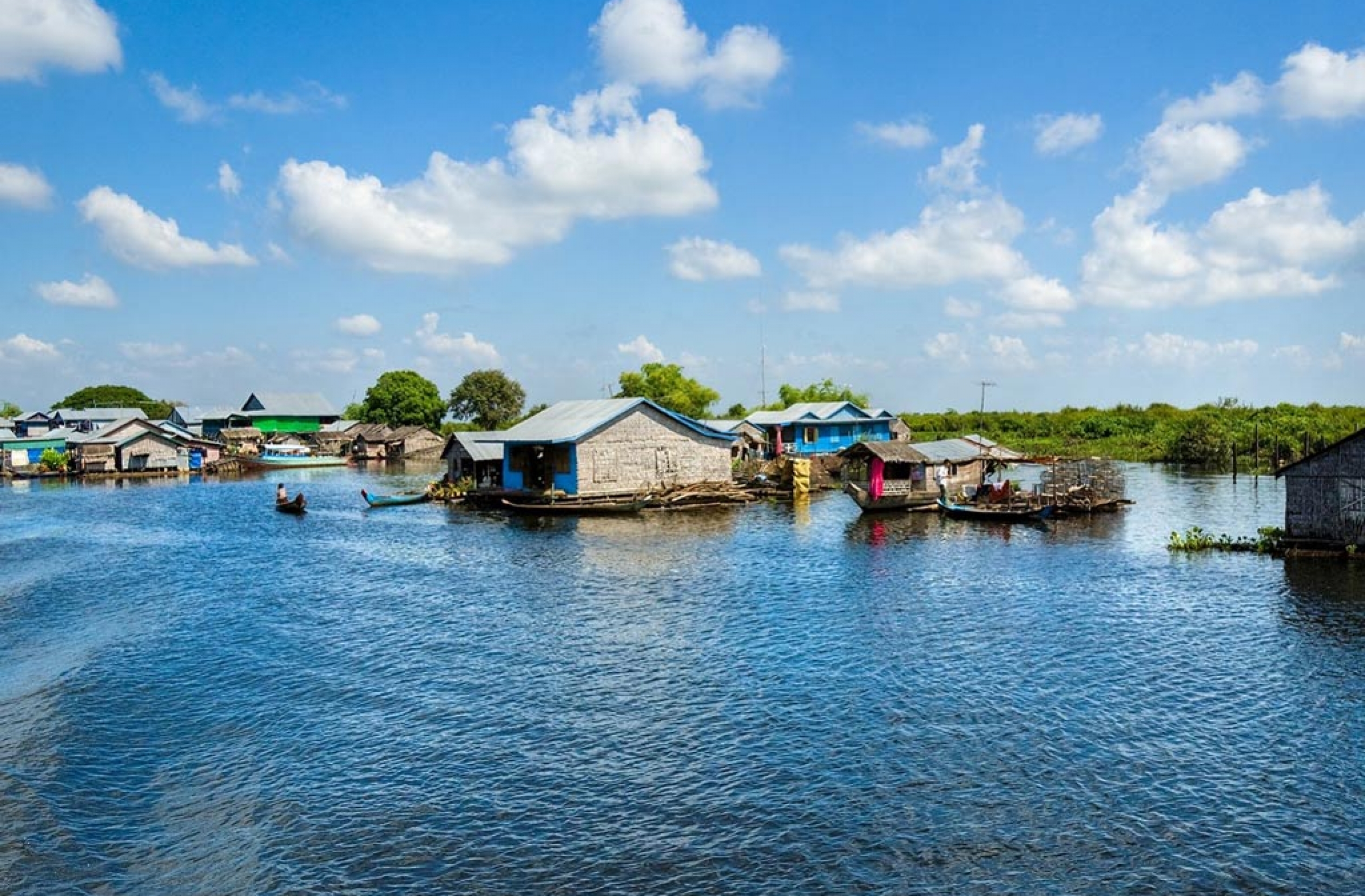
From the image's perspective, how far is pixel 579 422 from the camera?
4903 cm

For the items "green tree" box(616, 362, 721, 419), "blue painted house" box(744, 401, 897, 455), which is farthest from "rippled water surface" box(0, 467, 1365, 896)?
"green tree" box(616, 362, 721, 419)

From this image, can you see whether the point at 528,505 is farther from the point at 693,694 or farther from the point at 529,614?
the point at 693,694

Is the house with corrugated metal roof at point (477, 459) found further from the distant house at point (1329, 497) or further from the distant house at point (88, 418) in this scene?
the distant house at point (88, 418)

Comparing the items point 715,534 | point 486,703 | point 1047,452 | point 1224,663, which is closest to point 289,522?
point 715,534

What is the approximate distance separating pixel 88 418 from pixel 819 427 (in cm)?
8171

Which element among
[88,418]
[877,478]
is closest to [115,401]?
[88,418]

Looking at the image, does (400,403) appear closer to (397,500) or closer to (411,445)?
(411,445)

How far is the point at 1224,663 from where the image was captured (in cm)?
1933

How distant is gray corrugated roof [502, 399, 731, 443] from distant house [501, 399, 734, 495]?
2.7 inches

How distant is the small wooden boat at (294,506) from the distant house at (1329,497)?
43829 mm

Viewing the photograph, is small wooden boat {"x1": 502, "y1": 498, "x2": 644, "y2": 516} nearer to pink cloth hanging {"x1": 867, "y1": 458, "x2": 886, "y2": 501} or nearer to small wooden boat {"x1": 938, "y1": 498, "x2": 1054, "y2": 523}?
pink cloth hanging {"x1": 867, "y1": 458, "x2": 886, "y2": 501}

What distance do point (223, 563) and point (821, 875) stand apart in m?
29.4

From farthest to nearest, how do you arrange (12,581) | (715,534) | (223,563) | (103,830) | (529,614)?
1. (715,534)
2. (223,563)
3. (12,581)
4. (529,614)
5. (103,830)

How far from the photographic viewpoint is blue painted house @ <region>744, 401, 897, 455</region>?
72250 mm
